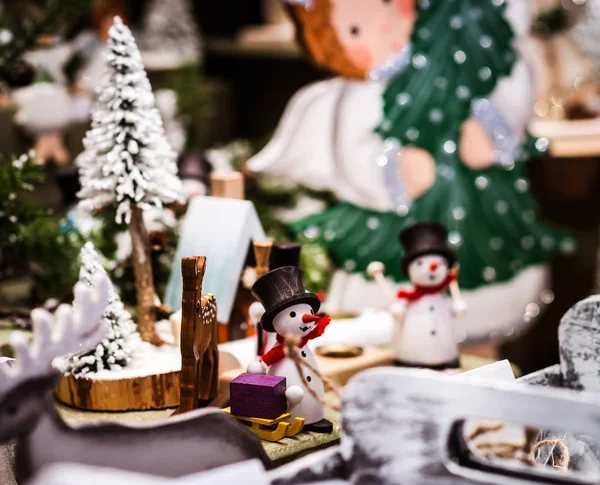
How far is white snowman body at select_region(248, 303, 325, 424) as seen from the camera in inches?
37.2

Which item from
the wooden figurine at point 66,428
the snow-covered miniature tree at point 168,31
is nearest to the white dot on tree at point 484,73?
the wooden figurine at point 66,428

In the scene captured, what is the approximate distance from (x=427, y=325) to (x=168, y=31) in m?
2.06

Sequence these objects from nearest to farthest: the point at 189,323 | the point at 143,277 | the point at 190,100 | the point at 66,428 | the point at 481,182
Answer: the point at 66,428 < the point at 189,323 < the point at 143,277 < the point at 481,182 < the point at 190,100

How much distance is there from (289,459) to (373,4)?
3.50 feet

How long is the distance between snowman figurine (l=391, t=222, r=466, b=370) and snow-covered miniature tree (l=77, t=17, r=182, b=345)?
0.38 metres

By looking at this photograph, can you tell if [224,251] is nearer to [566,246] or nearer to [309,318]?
[309,318]

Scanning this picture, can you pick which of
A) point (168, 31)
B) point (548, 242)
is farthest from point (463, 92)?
point (168, 31)

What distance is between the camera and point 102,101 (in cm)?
110

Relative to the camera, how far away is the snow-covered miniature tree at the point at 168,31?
2910mm

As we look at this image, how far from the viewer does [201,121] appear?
2.57 meters

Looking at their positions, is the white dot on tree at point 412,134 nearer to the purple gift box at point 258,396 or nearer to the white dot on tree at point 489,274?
the white dot on tree at point 489,274

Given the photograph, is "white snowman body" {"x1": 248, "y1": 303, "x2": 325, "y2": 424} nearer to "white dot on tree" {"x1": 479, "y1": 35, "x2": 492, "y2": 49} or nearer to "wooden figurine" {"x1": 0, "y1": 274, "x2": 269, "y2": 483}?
"wooden figurine" {"x1": 0, "y1": 274, "x2": 269, "y2": 483}

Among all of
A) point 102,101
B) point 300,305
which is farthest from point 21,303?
point 300,305

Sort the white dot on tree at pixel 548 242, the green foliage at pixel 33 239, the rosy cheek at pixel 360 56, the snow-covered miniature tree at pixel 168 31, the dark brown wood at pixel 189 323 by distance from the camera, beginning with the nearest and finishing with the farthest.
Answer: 1. the dark brown wood at pixel 189 323
2. the green foliage at pixel 33 239
3. the rosy cheek at pixel 360 56
4. the white dot on tree at pixel 548 242
5. the snow-covered miniature tree at pixel 168 31
